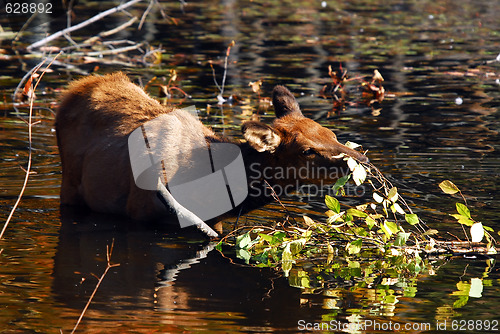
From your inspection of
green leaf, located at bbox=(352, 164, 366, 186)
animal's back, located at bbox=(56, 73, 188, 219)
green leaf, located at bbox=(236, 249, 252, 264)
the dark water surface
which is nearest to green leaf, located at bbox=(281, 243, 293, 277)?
the dark water surface

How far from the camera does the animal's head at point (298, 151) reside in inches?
294

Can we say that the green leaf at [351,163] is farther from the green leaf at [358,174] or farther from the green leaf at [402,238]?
the green leaf at [402,238]

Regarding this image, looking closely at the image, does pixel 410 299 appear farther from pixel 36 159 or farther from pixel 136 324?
pixel 36 159

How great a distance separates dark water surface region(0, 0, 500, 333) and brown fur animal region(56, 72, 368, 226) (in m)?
0.30

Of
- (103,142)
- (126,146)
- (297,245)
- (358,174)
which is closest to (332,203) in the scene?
(358,174)

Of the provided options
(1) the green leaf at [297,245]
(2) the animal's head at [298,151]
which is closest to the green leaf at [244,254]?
(1) the green leaf at [297,245]

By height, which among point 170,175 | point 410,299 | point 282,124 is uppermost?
point 282,124

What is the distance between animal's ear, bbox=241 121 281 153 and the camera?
287 inches

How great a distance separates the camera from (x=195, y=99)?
1434 centimetres

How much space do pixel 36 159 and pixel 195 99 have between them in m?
4.30

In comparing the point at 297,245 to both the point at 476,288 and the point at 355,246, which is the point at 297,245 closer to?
the point at 355,246

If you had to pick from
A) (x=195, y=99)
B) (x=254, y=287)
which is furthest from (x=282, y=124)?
(x=195, y=99)

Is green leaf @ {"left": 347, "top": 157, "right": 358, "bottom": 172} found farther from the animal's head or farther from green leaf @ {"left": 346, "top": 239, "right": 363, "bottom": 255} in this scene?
green leaf @ {"left": 346, "top": 239, "right": 363, "bottom": 255}

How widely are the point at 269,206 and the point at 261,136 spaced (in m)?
1.64
